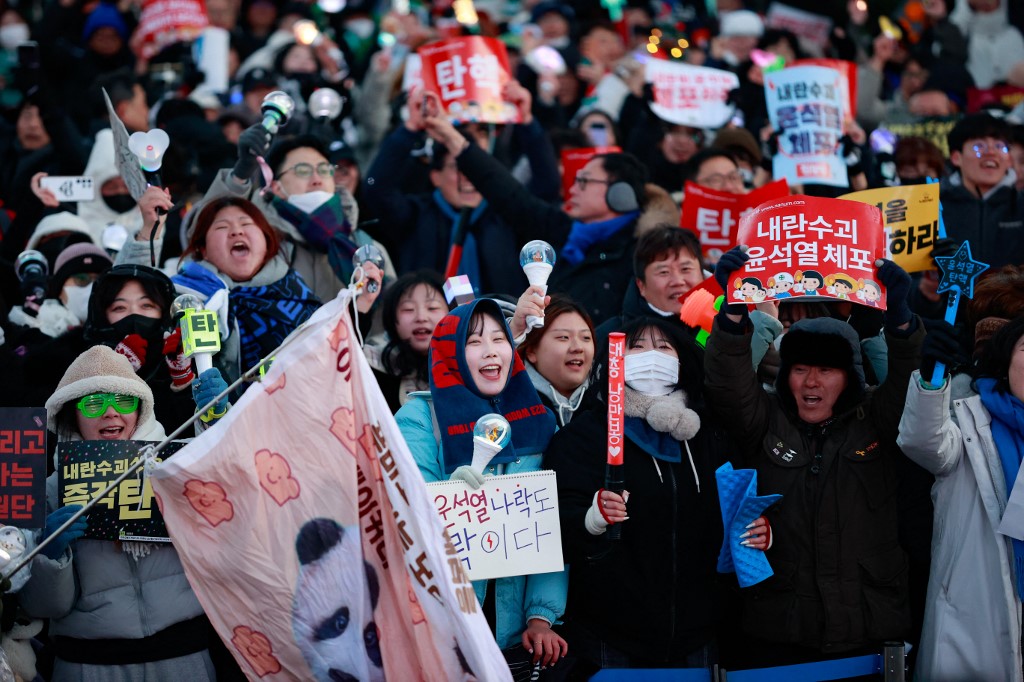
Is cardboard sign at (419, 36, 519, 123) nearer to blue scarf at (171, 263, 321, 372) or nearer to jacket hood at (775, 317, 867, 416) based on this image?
blue scarf at (171, 263, 321, 372)

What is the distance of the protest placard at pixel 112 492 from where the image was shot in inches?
208

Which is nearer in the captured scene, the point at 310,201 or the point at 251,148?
the point at 251,148

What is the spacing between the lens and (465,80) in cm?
827

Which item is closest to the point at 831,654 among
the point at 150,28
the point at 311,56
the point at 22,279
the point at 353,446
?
the point at 353,446

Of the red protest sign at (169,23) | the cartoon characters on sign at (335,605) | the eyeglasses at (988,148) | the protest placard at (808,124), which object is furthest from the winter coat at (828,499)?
the red protest sign at (169,23)

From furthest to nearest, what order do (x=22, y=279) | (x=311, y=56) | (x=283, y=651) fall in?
(x=311, y=56), (x=22, y=279), (x=283, y=651)

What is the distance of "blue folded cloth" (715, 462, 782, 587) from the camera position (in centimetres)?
526

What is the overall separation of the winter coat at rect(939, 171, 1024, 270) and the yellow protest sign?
4420mm

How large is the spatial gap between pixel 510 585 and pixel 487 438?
2.25ft

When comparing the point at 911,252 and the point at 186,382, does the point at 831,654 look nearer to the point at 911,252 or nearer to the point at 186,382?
the point at 911,252

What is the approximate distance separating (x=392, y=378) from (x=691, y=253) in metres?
1.66

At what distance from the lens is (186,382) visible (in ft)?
19.8

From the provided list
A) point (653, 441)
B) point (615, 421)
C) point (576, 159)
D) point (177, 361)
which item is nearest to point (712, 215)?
point (576, 159)

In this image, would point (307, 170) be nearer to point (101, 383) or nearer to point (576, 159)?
point (576, 159)
